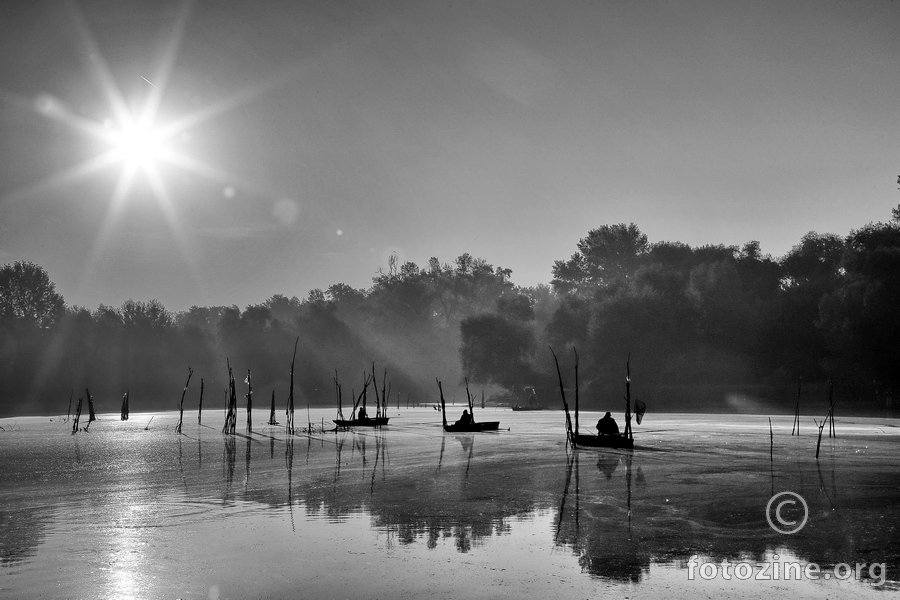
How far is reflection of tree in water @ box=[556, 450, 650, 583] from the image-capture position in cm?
1305

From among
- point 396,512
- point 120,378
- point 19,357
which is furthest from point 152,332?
point 396,512

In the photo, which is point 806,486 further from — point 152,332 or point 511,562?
point 152,332

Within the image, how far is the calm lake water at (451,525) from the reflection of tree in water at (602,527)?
55 millimetres

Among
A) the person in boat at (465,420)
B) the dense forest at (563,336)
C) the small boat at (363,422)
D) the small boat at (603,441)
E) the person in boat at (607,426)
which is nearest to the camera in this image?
the small boat at (603,441)

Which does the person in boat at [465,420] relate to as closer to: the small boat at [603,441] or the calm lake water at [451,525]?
the small boat at [603,441]

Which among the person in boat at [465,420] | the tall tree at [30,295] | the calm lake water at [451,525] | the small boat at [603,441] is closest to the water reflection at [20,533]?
the calm lake water at [451,525]

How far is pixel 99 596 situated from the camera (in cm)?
1146

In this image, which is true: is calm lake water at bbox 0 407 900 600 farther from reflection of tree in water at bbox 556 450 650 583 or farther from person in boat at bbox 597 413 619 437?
person in boat at bbox 597 413 619 437

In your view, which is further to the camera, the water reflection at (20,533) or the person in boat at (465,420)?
the person in boat at (465,420)

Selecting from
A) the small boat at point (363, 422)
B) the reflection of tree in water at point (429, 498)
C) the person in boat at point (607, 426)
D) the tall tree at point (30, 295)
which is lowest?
the small boat at point (363, 422)

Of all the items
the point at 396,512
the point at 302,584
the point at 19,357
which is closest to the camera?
the point at 302,584

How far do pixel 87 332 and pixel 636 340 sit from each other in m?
74.0

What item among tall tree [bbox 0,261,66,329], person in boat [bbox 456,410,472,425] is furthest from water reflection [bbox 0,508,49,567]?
tall tree [bbox 0,261,66,329]

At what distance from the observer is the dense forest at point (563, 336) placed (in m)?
71.4
